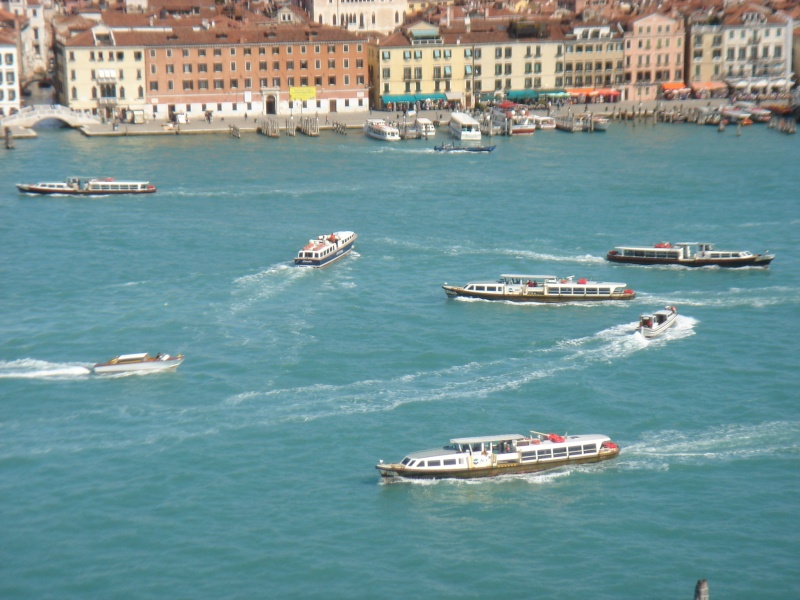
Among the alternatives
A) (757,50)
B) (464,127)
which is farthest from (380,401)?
(757,50)

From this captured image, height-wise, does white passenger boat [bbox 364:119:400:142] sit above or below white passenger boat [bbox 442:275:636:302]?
above

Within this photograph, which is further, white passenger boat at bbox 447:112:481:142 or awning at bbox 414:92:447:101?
awning at bbox 414:92:447:101

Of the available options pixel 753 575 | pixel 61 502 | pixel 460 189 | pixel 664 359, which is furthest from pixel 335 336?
pixel 460 189

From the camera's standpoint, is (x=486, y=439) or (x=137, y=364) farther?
(x=137, y=364)

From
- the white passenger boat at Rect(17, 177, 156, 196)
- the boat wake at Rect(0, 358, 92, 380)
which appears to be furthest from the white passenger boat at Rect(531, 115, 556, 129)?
the boat wake at Rect(0, 358, 92, 380)

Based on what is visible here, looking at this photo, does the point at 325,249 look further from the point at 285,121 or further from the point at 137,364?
the point at 285,121

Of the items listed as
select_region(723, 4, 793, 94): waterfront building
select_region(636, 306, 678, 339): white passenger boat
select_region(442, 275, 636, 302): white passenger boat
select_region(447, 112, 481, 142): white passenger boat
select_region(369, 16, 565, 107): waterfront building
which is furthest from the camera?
select_region(723, 4, 793, 94): waterfront building

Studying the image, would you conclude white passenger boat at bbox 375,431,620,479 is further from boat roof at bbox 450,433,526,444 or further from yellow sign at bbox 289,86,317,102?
yellow sign at bbox 289,86,317,102

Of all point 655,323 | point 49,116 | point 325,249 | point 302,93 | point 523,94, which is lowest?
point 655,323
